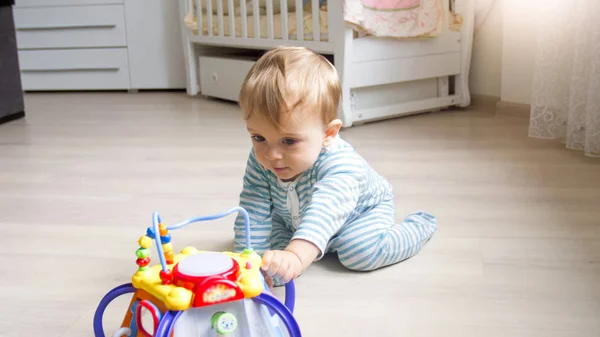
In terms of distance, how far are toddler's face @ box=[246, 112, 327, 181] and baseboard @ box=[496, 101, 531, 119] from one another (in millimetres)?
1490

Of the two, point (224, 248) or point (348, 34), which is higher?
point (348, 34)

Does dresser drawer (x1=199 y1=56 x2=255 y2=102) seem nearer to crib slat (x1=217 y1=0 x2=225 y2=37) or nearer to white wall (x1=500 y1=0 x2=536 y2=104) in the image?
crib slat (x1=217 y1=0 x2=225 y2=37)

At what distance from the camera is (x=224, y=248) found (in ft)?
3.76

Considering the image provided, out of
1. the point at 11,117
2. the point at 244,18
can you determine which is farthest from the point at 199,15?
the point at 11,117

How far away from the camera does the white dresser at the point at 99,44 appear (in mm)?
3166

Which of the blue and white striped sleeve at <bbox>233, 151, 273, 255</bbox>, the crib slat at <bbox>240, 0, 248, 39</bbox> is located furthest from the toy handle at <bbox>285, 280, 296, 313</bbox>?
the crib slat at <bbox>240, 0, 248, 39</bbox>

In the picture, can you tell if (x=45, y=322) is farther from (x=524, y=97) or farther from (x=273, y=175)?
(x=524, y=97)

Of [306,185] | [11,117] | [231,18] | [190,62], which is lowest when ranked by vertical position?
[11,117]

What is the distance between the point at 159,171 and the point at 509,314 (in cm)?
106

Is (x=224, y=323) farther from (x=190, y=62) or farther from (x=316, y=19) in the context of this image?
(x=190, y=62)

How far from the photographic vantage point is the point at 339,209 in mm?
952

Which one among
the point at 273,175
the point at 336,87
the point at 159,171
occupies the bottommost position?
the point at 159,171

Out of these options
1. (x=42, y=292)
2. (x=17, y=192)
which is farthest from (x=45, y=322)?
(x=17, y=192)

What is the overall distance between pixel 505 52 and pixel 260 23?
3.01 ft
